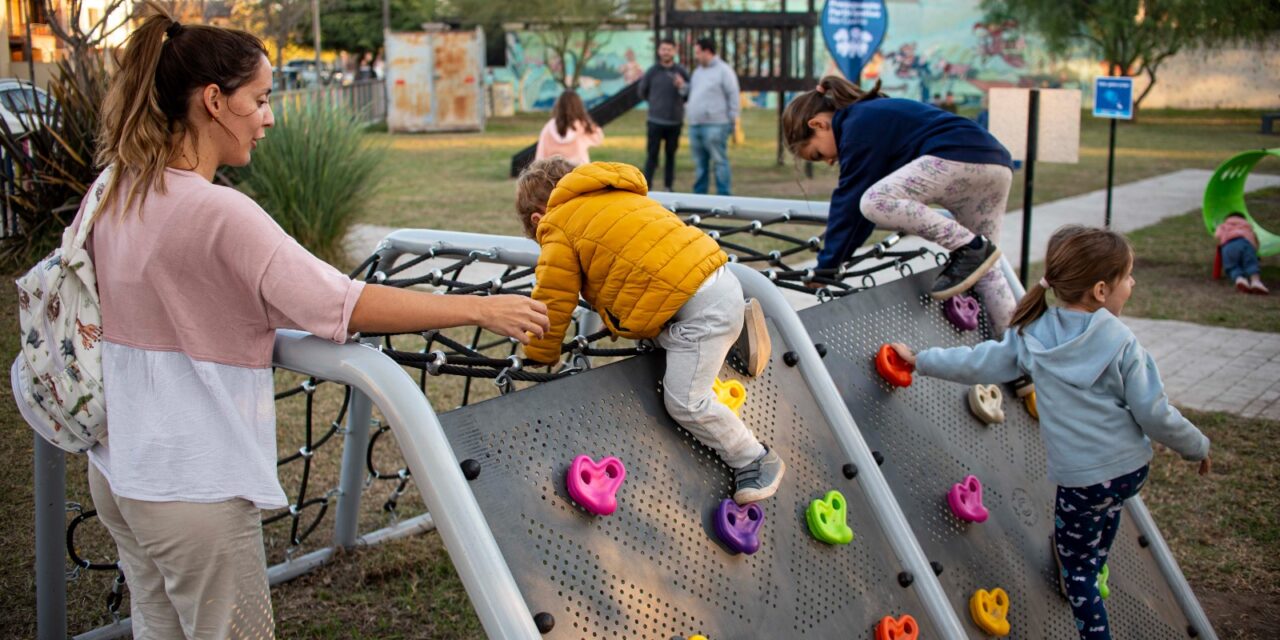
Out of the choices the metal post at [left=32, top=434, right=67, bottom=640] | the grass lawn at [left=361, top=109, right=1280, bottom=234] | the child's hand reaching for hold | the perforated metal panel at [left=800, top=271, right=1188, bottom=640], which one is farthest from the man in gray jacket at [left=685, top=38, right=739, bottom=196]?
the metal post at [left=32, top=434, right=67, bottom=640]

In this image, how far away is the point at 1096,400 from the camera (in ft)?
9.32

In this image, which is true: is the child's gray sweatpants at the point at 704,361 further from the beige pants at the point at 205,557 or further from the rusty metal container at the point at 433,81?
the rusty metal container at the point at 433,81

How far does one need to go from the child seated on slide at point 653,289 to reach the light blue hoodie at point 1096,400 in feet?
2.67

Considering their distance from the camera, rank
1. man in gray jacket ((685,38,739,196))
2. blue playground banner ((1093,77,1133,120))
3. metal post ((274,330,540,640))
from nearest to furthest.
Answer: metal post ((274,330,540,640)) < blue playground banner ((1093,77,1133,120)) < man in gray jacket ((685,38,739,196))

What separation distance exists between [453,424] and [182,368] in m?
0.47

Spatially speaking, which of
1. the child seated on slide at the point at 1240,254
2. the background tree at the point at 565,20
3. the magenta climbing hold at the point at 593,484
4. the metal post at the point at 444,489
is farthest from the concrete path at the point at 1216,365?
the background tree at the point at 565,20

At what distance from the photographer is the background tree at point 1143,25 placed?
93.6 feet

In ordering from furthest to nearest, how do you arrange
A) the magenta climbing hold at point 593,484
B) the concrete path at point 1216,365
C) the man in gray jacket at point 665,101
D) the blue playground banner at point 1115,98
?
the man in gray jacket at point 665,101
the blue playground banner at point 1115,98
the concrete path at point 1216,365
the magenta climbing hold at point 593,484

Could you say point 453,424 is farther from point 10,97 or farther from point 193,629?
point 10,97

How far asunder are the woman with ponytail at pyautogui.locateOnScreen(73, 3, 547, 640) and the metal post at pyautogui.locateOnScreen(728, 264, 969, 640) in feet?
2.91

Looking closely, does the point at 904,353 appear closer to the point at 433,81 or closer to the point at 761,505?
the point at 761,505

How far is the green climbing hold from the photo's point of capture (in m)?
2.60

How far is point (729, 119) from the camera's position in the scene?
12766 millimetres

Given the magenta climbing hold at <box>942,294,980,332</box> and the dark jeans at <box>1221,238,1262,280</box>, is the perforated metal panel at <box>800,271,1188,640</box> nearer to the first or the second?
the magenta climbing hold at <box>942,294,980,332</box>
